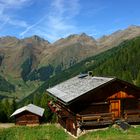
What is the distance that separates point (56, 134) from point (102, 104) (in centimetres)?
710

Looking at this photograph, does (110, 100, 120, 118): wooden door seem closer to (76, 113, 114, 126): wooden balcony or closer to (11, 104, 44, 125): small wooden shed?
(76, 113, 114, 126): wooden balcony

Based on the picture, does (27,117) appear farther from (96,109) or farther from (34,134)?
(96,109)

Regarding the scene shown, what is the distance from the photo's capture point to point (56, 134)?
41.3 meters

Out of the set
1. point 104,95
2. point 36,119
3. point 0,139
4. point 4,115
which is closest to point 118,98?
point 104,95

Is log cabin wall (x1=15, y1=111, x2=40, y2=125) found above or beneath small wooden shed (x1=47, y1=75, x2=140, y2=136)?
beneath

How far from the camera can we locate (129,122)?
40.4 meters

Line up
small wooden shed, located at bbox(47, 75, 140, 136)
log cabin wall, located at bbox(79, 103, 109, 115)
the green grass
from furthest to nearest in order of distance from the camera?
the green grass, log cabin wall, located at bbox(79, 103, 109, 115), small wooden shed, located at bbox(47, 75, 140, 136)

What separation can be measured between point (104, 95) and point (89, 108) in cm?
253

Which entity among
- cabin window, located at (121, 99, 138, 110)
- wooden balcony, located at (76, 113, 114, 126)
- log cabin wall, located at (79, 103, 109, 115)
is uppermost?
cabin window, located at (121, 99, 138, 110)

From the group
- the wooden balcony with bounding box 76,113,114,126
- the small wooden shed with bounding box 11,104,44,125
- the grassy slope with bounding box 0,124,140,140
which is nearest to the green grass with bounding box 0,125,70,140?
the grassy slope with bounding box 0,124,140,140

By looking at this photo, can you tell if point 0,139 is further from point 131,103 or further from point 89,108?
point 131,103

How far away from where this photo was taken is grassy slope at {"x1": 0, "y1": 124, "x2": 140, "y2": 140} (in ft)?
112

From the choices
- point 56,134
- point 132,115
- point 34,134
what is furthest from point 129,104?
point 34,134

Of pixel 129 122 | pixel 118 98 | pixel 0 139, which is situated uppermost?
pixel 118 98
